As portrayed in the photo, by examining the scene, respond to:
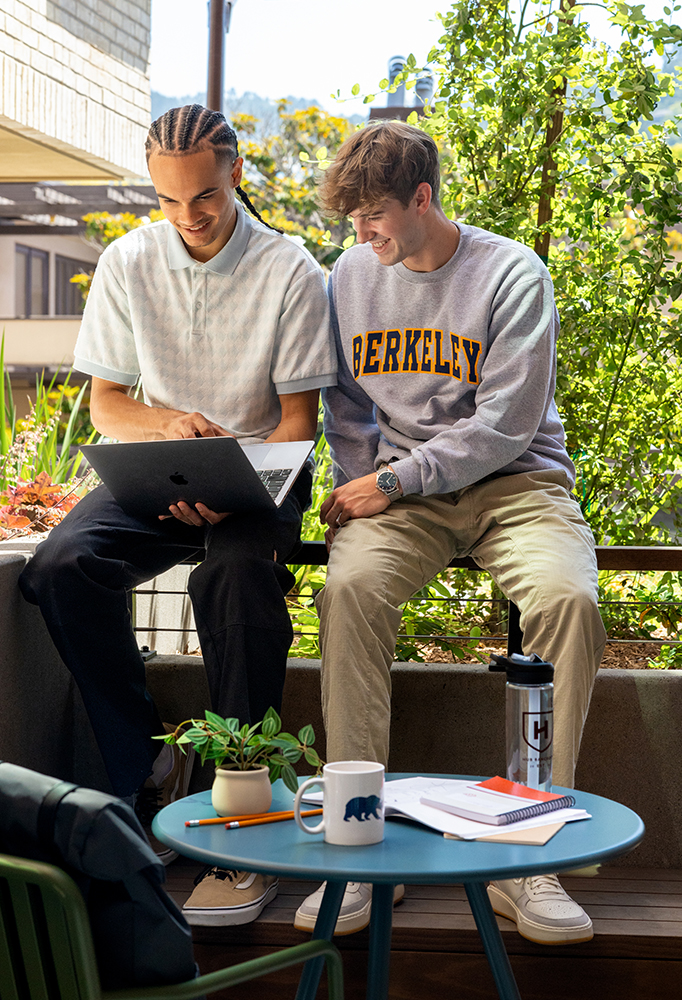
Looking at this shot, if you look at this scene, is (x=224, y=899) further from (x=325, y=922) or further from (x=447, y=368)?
(x=447, y=368)

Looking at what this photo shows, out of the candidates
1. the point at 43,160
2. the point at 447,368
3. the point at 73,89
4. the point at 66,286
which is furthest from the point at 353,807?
the point at 66,286

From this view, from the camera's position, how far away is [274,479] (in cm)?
222

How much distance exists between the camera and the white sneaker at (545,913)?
6.29 ft

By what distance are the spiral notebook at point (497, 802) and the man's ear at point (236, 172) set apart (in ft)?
5.42

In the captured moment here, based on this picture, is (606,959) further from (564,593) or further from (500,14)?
(500,14)

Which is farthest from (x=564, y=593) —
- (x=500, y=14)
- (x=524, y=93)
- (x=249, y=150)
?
(x=249, y=150)

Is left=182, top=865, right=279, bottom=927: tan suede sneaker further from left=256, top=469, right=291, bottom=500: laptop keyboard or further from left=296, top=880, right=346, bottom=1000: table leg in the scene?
left=256, top=469, right=291, bottom=500: laptop keyboard

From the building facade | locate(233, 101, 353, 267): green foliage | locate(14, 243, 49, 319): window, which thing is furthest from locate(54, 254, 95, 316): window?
the building facade

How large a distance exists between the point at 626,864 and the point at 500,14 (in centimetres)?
239

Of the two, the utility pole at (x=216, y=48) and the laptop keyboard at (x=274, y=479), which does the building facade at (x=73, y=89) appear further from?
the laptop keyboard at (x=274, y=479)

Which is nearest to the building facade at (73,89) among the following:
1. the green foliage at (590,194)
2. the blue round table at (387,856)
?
the green foliage at (590,194)

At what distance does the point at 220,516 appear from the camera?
89.9 inches

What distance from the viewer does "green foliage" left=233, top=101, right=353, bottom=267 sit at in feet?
35.6

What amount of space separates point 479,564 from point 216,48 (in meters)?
2.98
